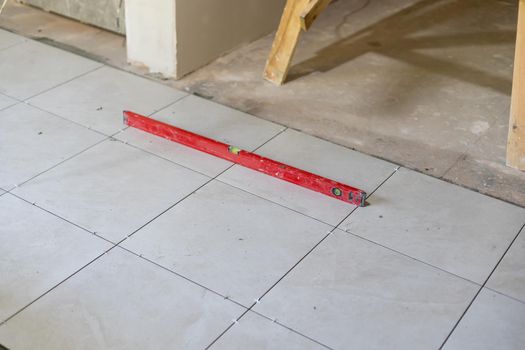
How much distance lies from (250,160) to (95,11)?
4.89 feet

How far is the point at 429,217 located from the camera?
8.10 feet

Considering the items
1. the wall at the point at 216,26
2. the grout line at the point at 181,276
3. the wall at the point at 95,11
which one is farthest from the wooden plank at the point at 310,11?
the grout line at the point at 181,276

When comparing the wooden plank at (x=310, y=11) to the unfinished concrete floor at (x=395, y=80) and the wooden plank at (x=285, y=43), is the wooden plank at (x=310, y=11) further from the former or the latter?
the unfinished concrete floor at (x=395, y=80)

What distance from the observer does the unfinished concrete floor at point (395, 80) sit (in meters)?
2.86

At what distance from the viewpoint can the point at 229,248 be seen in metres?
2.30

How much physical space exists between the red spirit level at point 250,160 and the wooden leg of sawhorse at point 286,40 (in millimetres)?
629

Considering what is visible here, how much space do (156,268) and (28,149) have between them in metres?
0.85

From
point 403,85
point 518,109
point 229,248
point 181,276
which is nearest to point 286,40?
point 403,85

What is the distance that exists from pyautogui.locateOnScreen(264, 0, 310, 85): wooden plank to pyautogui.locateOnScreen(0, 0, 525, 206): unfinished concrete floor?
0.06m

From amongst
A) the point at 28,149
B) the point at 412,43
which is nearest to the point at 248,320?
the point at 28,149

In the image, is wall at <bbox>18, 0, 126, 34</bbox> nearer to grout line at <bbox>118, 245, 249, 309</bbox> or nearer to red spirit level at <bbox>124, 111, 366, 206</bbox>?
red spirit level at <bbox>124, 111, 366, 206</bbox>

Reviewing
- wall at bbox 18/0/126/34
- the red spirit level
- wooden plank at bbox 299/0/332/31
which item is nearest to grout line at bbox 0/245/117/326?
the red spirit level

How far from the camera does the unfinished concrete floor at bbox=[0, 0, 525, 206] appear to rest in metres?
2.86

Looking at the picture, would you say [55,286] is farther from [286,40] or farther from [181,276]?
[286,40]
